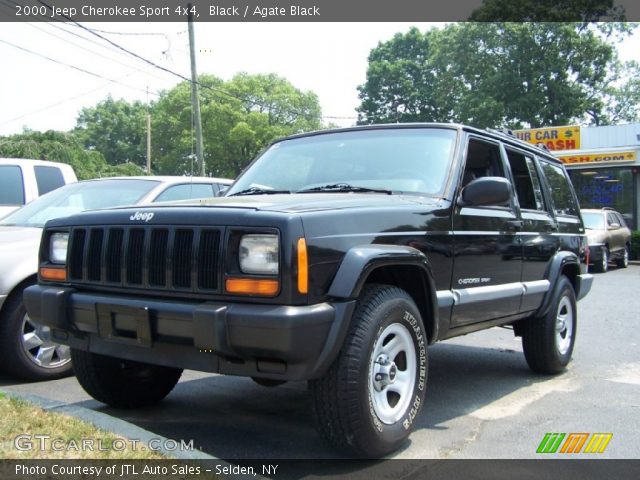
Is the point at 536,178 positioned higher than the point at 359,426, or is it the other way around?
the point at 536,178

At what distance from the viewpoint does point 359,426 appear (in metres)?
3.05

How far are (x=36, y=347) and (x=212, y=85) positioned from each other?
142 ft

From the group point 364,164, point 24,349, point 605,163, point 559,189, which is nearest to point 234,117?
point 605,163

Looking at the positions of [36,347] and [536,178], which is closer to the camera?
[36,347]

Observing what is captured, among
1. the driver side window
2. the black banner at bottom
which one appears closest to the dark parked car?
the driver side window

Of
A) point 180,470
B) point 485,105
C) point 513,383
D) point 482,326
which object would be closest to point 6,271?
point 180,470

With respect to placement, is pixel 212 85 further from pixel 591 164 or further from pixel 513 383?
pixel 513 383

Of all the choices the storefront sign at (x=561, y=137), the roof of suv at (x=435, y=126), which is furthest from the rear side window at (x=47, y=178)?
the storefront sign at (x=561, y=137)

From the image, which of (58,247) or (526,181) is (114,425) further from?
(526,181)

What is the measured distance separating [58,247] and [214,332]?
1.54 meters

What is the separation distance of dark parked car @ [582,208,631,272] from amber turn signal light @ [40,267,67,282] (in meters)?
14.9

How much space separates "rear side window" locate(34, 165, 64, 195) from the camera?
791 cm

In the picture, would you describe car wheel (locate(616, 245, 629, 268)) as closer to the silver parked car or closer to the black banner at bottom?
the silver parked car

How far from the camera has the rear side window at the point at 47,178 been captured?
26.0 feet
